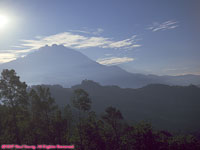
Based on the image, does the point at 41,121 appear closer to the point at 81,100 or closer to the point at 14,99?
the point at 14,99

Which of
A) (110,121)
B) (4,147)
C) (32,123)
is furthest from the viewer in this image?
(110,121)

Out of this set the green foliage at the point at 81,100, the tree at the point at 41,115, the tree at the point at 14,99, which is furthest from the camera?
the green foliage at the point at 81,100

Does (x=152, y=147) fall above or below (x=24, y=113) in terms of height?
below

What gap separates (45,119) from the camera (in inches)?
1050

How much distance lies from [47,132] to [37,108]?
14.3ft

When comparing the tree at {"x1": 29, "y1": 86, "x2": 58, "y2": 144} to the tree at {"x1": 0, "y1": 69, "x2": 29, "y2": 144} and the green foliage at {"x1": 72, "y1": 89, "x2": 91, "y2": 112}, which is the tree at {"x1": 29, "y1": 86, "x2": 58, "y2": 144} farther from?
the green foliage at {"x1": 72, "y1": 89, "x2": 91, "y2": 112}

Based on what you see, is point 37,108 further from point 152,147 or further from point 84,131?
point 152,147

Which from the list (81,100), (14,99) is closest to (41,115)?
(14,99)

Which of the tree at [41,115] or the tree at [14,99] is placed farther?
the tree at [41,115]

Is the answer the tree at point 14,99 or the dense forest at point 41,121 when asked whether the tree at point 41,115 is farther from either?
→ the tree at point 14,99

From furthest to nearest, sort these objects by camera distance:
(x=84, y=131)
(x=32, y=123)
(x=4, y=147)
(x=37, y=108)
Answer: (x=84, y=131), (x=37, y=108), (x=32, y=123), (x=4, y=147)

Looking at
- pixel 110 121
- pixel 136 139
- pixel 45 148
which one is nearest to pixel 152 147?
pixel 136 139

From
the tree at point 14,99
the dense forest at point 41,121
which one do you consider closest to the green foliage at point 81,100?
the dense forest at point 41,121

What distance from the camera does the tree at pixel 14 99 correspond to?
71.0 ft
